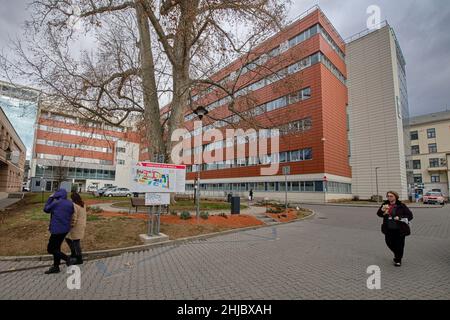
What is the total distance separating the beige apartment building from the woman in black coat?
58.3 metres

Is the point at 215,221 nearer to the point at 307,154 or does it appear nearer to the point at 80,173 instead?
the point at 307,154

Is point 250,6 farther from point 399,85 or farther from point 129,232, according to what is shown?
point 399,85

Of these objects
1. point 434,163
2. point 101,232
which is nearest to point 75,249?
point 101,232

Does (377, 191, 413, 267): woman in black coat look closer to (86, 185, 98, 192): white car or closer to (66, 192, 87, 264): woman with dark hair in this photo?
(66, 192, 87, 264): woman with dark hair

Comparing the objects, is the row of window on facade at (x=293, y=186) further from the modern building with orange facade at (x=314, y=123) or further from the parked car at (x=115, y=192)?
the parked car at (x=115, y=192)

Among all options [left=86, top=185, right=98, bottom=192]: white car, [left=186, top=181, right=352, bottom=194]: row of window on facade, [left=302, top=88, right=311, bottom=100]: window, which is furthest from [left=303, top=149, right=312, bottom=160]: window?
[left=86, top=185, right=98, bottom=192]: white car

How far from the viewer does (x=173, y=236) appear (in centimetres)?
866

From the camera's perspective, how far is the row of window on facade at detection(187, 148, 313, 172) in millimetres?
36422

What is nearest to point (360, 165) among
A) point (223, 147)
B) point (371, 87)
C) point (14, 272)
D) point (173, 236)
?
point (371, 87)

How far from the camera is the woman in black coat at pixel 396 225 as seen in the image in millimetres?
5645

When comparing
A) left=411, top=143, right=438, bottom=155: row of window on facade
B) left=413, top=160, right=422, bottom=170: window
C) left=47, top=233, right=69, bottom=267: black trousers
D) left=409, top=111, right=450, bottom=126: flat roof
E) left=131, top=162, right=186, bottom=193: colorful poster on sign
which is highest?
left=409, top=111, right=450, bottom=126: flat roof

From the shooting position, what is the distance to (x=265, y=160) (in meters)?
41.6

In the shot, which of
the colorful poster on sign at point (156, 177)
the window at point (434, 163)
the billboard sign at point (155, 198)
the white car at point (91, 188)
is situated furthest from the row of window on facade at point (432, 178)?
the white car at point (91, 188)

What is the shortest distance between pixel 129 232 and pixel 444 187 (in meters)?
66.6
